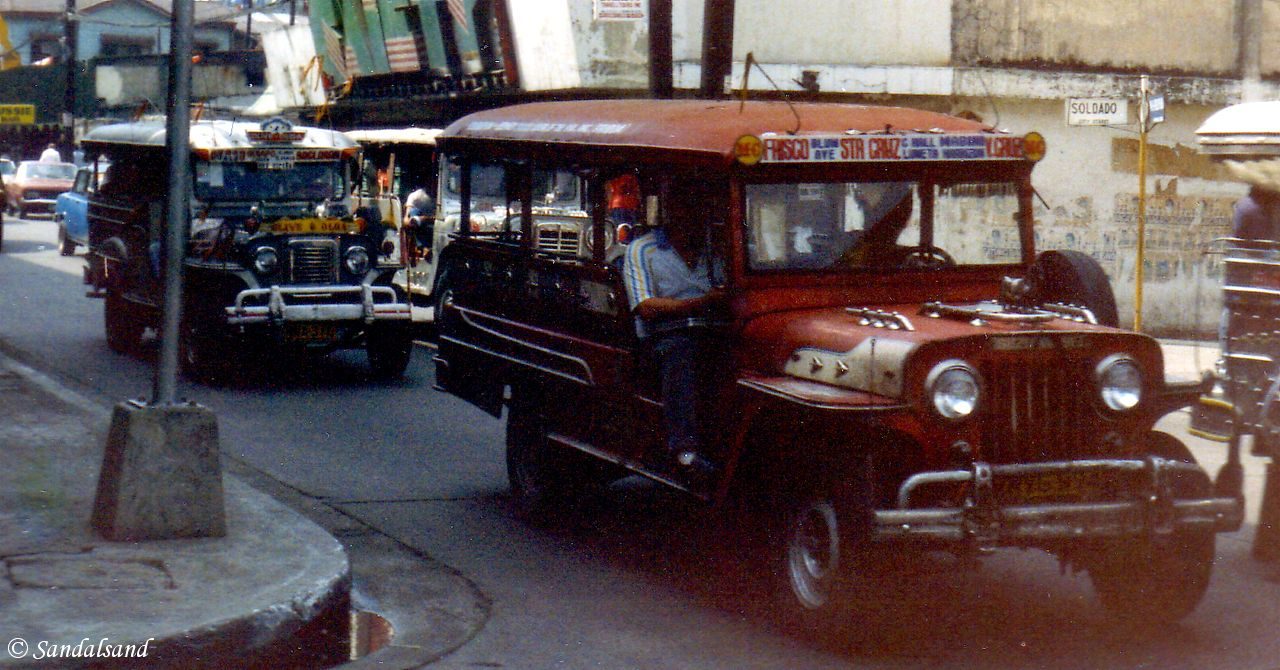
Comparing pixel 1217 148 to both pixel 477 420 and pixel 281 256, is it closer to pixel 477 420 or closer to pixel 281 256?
pixel 477 420

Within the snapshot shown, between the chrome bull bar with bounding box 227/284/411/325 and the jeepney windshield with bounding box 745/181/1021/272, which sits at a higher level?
the jeepney windshield with bounding box 745/181/1021/272

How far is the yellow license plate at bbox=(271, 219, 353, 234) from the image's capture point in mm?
13938

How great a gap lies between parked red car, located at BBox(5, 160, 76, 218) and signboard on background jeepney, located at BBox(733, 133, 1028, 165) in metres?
38.1

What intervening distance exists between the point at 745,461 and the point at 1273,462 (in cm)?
306

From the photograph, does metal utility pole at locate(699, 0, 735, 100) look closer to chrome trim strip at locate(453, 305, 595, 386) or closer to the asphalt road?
the asphalt road

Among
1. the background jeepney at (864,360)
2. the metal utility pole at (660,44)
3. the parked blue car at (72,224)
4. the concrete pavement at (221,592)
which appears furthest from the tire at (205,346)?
the parked blue car at (72,224)

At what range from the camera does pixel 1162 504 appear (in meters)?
5.97

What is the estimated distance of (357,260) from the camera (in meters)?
14.2

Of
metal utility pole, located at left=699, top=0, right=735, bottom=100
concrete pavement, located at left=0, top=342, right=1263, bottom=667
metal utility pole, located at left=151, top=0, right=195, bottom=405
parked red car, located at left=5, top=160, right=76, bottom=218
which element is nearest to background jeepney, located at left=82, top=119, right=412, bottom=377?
metal utility pole, located at left=699, top=0, right=735, bottom=100

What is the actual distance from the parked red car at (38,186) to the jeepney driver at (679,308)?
123 feet

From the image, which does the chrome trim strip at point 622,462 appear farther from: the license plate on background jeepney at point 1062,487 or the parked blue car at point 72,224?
the parked blue car at point 72,224

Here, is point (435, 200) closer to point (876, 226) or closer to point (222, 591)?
point (876, 226)

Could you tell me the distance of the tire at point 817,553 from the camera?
585 centimetres

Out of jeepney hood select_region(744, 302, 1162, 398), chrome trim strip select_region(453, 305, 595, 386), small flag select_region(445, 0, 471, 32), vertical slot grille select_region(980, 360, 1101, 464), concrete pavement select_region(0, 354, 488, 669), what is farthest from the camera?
small flag select_region(445, 0, 471, 32)
